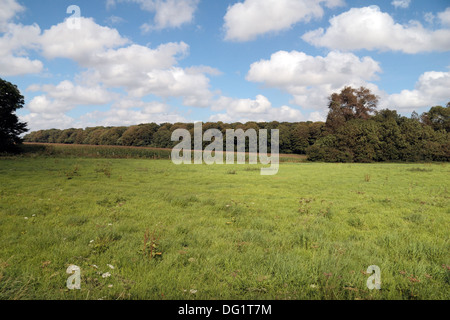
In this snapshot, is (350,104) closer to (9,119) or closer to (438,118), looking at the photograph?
(438,118)

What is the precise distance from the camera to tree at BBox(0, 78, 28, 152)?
129 feet

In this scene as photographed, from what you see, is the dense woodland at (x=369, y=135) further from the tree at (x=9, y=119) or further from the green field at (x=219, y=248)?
the green field at (x=219, y=248)

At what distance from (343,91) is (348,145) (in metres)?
17.3

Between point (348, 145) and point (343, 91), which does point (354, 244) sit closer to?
point (348, 145)

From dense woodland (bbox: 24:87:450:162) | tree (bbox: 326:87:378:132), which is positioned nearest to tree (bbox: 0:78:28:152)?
dense woodland (bbox: 24:87:450:162)

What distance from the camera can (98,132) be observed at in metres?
120

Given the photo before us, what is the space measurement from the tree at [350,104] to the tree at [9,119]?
6343 centimetres

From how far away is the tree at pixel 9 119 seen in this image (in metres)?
39.4

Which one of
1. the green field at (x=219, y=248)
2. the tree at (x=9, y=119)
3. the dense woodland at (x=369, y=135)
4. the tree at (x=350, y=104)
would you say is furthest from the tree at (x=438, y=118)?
the tree at (x=9, y=119)

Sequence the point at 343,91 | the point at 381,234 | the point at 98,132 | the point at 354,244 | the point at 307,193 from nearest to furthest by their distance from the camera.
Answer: the point at 354,244 → the point at 381,234 → the point at 307,193 → the point at 343,91 → the point at 98,132

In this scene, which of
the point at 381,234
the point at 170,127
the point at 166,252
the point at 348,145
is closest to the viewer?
the point at 166,252

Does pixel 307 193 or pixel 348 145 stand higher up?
pixel 348 145

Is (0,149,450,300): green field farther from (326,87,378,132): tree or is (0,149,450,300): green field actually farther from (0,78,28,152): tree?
(326,87,378,132): tree
